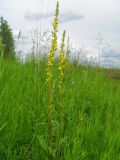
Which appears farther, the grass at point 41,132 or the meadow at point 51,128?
the grass at point 41,132

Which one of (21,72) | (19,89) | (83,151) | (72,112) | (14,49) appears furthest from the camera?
(14,49)

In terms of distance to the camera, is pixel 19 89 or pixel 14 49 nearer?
pixel 19 89

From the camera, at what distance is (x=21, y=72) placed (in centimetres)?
600

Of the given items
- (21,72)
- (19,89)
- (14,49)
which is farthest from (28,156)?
(14,49)

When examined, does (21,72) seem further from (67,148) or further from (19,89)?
(67,148)

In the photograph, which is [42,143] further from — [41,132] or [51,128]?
[41,132]

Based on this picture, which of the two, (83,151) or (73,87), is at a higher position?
(73,87)

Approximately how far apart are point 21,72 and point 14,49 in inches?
88.6

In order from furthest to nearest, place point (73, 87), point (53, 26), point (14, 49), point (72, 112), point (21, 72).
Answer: point (14, 49), point (21, 72), point (73, 87), point (72, 112), point (53, 26)

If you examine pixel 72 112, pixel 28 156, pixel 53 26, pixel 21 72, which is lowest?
pixel 28 156

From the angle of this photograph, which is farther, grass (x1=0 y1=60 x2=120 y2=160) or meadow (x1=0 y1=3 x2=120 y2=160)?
grass (x1=0 y1=60 x2=120 y2=160)

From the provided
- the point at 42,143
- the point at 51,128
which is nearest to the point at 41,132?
the point at 51,128

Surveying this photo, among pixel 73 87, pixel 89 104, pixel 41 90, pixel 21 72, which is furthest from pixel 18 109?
pixel 21 72

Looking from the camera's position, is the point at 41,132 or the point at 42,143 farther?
the point at 41,132
